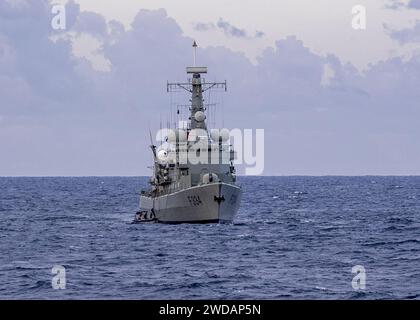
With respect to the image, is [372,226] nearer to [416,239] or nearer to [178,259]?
[416,239]

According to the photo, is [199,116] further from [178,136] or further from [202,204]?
[202,204]

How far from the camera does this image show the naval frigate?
212 feet

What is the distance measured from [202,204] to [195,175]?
126 inches

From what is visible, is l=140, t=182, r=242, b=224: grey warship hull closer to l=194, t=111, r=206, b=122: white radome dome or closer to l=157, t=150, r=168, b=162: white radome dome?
l=157, t=150, r=168, b=162: white radome dome

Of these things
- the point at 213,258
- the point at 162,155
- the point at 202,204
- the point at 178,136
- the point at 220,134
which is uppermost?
the point at 220,134

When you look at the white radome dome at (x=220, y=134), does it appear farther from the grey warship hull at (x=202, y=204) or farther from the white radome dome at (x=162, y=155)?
the grey warship hull at (x=202, y=204)

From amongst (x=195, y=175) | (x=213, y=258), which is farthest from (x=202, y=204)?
(x=213, y=258)

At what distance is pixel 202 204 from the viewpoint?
6481cm

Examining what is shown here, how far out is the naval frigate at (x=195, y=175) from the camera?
64.8 metres

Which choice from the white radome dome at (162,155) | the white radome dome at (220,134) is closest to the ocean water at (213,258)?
the white radome dome at (162,155)

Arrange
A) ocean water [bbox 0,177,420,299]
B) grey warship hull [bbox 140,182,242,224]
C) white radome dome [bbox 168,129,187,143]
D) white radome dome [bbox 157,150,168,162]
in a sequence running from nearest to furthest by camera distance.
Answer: ocean water [bbox 0,177,420,299] → grey warship hull [bbox 140,182,242,224] → white radome dome [bbox 168,129,187,143] → white radome dome [bbox 157,150,168,162]

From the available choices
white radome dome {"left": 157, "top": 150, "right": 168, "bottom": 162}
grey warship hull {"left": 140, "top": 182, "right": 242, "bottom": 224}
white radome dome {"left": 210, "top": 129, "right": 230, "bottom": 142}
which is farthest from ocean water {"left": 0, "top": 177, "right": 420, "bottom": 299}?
white radome dome {"left": 210, "top": 129, "right": 230, "bottom": 142}

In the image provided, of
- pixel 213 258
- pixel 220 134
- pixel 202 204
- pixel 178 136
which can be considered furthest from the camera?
pixel 220 134
